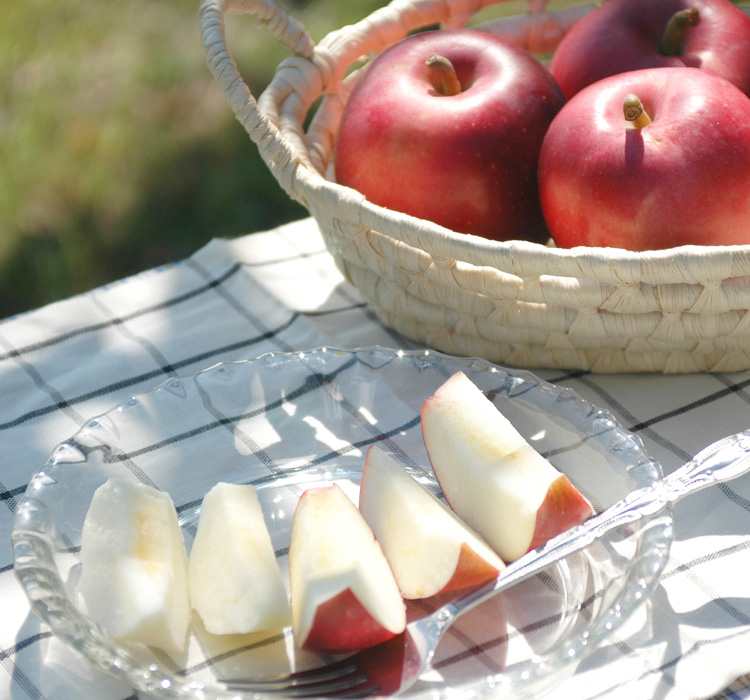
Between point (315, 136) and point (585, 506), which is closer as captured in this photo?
point (585, 506)

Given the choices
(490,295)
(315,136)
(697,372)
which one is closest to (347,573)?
(490,295)

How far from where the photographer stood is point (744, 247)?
0.69 m

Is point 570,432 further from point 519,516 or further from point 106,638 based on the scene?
point 106,638

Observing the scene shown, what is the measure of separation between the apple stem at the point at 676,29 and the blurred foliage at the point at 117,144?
94 cm

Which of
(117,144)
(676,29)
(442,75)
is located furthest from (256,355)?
(117,144)

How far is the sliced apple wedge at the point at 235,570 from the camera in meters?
0.53

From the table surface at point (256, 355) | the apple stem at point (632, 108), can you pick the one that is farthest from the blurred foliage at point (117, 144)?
the apple stem at point (632, 108)

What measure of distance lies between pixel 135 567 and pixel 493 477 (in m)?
0.23

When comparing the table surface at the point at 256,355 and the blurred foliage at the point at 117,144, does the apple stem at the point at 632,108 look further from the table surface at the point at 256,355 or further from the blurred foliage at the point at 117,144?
the blurred foliage at the point at 117,144

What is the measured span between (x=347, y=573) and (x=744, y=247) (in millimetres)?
400

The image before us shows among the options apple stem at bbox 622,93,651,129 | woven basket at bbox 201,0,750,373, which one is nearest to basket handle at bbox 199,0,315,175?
woven basket at bbox 201,0,750,373

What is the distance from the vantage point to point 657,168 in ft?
2.48

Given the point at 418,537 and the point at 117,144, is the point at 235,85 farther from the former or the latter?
the point at 117,144

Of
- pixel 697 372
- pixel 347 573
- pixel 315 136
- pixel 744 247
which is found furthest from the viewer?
pixel 315 136
